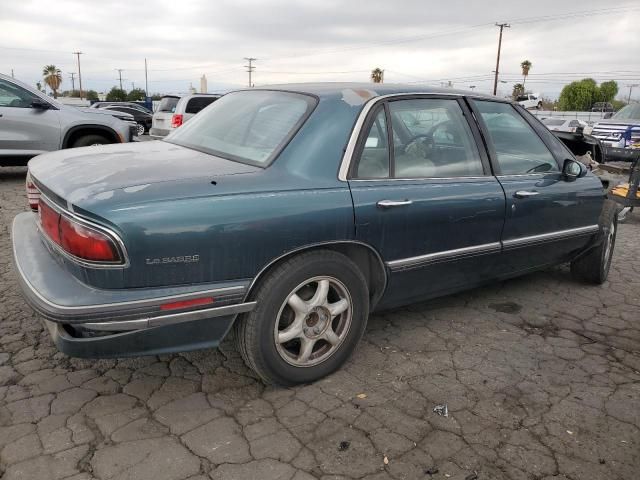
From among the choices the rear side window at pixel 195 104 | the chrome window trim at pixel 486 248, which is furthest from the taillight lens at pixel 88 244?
the rear side window at pixel 195 104

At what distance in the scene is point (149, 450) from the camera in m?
2.26

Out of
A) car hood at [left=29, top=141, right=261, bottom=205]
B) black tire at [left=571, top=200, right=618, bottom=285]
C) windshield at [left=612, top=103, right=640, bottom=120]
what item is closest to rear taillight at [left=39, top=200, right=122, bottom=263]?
car hood at [left=29, top=141, right=261, bottom=205]

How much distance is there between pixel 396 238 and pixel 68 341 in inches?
65.6

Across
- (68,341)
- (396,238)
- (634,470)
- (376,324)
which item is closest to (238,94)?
(396,238)

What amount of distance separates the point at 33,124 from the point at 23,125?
0.45ft

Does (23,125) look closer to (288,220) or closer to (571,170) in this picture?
(288,220)

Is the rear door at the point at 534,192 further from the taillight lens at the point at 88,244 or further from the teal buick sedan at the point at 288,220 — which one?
the taillight lens at the point at 88,244

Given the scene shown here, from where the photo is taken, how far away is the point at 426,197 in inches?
117

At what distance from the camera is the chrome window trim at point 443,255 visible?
2.95 metres

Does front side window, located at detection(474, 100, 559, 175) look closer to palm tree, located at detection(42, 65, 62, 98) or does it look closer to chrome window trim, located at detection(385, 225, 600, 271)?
chrome window trim, located at detection(385, 225, 600, 271)

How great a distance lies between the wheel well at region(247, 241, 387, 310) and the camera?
249 cm

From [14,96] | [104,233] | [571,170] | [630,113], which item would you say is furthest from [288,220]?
[630,113]

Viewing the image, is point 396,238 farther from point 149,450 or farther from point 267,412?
point 149,450

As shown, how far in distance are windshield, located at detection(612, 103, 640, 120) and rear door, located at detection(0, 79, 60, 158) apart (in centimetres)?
1439
